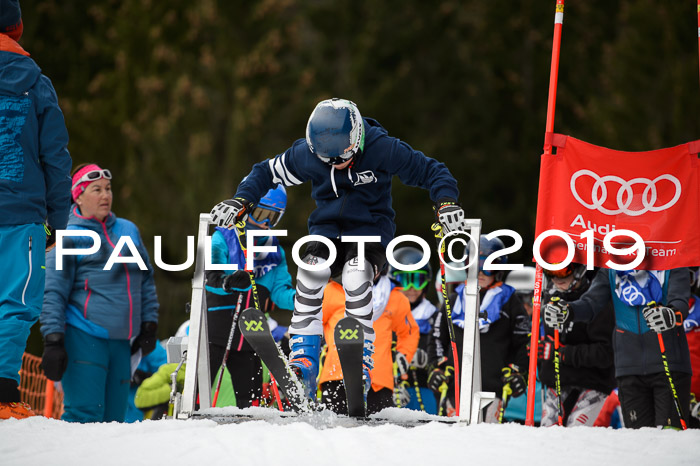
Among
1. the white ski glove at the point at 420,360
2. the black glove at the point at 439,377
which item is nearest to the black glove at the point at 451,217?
the black glove at the point at 439,377

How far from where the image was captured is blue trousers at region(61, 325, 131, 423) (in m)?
6.15

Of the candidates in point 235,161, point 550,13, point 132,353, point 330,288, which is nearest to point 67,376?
point 132,353

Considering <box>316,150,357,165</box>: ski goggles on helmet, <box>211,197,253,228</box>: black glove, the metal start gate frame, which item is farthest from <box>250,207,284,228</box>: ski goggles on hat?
<box>316,150,357,165</box>: ski goggles on helmet

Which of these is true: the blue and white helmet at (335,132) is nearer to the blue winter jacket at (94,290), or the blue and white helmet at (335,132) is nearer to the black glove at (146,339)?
the blue winter jacket at (94,290)

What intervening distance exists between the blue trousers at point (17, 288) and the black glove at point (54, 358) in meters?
1.17

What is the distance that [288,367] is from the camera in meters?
4.98

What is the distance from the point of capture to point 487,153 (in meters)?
16.8

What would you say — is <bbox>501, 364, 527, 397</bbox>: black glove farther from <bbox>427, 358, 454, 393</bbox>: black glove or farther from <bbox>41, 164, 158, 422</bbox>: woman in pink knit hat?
<bbox>41, 164, 158, 422</bbox>: woman in pink knit hat

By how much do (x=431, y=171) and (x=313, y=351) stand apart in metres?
1.24

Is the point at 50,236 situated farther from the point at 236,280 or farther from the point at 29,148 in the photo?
the point at 236,280

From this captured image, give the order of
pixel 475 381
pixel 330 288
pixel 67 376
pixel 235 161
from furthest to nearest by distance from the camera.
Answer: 1. pixel 235 161
2. pixel 330 288
3. pixel 67 376
4. pixel 475 381

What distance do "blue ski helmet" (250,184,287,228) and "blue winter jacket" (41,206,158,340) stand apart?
0.95m

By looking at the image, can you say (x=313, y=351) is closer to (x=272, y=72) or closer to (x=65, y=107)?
(x=272, y=72)

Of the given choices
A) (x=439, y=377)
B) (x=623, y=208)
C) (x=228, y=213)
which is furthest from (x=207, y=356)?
(x=623, y=208)
